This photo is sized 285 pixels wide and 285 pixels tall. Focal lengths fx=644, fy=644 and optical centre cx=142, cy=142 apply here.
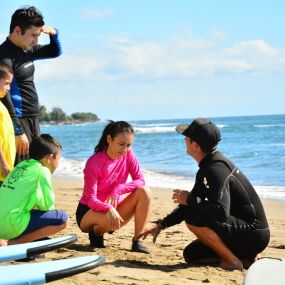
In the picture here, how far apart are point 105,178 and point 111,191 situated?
0.13 meters

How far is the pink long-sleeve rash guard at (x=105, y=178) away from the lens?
17.3ft

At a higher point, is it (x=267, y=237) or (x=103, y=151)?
(x=103, y=151)

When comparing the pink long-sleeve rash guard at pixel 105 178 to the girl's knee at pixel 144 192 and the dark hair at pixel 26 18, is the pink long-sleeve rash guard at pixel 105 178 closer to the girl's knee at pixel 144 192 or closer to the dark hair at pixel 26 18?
the girl's knee at pixel 144 192

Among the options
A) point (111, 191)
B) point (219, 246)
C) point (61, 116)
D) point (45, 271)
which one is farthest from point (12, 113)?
point (61, 116)

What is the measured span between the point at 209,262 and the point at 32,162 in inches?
60.9

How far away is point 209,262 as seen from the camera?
4941mm

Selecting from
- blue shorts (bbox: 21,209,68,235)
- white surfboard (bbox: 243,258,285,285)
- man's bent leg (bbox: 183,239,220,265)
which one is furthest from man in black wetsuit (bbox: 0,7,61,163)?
white surfboard (bbox: 243,258,285,285)

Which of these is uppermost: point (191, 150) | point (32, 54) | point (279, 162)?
point (32, 54)

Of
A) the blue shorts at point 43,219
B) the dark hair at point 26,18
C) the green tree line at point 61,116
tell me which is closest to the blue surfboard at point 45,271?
the blue shorts at point 43,219

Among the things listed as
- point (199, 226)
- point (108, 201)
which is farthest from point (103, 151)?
point (199, 226)

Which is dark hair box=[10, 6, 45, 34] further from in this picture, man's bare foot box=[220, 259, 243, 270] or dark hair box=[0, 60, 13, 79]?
man's bare foot box=[220, 259, 243, 270]

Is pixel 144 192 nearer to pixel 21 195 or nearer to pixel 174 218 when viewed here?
pixel 174 218

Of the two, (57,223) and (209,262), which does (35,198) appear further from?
(209,262)

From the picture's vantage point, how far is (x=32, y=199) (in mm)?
4660
